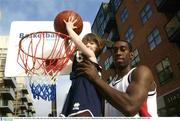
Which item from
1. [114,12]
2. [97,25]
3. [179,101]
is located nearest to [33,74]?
[179,101]

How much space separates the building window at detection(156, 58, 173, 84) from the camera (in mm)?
20900

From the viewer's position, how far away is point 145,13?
2572cm

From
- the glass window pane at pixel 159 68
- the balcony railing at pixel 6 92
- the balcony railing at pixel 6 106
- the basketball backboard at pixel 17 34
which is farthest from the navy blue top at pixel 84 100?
the balcony railing at pixel 6 106

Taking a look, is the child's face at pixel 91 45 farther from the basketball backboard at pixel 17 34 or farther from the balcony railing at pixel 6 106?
the balcony railing at pixel 6 106

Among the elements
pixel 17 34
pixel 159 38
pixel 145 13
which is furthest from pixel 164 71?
pixel 17 34

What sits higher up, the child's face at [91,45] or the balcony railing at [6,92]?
the balcony railing at [6,92]

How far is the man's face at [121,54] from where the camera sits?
126 inches

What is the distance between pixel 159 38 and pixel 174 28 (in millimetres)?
2627

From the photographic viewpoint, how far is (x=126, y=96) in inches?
95.7

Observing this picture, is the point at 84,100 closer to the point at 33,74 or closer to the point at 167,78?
the point at 33,74

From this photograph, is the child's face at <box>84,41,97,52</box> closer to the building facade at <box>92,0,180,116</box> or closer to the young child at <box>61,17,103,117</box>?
the young child at <box>61,17,103,117</box>

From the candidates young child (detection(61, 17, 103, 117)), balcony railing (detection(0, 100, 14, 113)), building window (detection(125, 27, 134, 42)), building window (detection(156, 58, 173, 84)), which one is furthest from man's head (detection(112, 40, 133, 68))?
balcony railing (detection(0, 100, 14, 113))

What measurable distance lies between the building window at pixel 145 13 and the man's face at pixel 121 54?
873 inches

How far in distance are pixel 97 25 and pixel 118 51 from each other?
3680 centimetres
